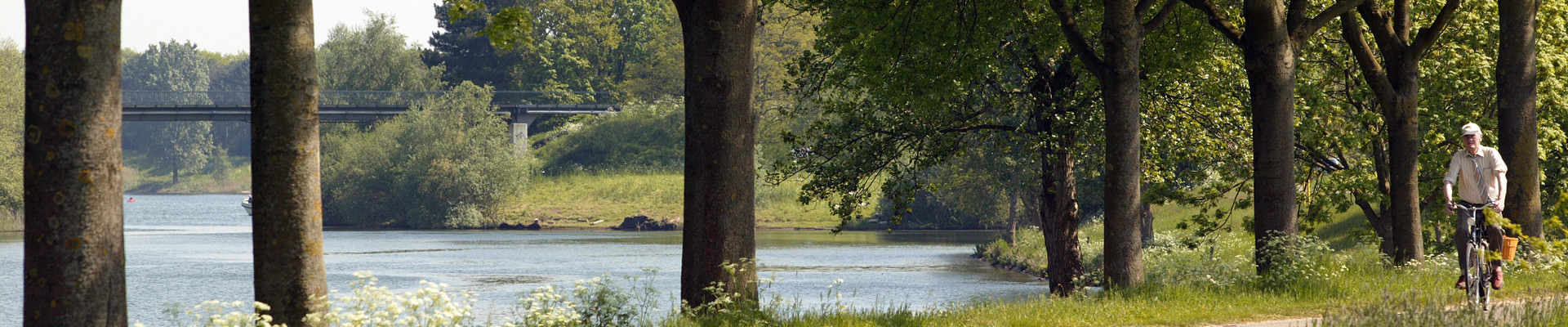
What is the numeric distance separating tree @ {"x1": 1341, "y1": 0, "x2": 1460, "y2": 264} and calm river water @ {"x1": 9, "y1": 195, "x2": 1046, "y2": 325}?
888 centimetres

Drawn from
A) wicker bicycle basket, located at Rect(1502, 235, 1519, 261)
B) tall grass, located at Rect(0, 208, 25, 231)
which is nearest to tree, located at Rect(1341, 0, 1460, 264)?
wicker bicycle basket, located at Rect(1502, 235, 1519, 261)

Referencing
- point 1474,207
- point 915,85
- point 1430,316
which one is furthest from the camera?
point 915,85

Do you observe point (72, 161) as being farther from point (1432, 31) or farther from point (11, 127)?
point (11, 127)

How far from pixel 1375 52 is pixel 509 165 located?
183ft

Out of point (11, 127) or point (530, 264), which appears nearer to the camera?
point (530, 264)

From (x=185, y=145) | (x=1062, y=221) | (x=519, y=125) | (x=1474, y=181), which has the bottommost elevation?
(x=1062, y=221)

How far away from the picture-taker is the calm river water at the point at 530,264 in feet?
103

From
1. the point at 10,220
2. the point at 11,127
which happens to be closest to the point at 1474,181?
the point at 10,220

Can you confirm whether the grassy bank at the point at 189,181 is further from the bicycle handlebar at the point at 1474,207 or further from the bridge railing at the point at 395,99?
the bicycle handlebar at the point at 1474,207

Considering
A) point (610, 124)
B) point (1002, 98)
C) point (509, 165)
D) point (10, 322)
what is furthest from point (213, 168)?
point (1002, 98)

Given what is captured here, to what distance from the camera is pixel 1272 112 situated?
12641 millimetres

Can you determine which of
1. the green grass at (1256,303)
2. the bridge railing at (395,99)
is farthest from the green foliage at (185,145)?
the green grass at (1256,303)

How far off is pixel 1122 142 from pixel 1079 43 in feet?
4.10

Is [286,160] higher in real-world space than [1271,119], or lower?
lower
